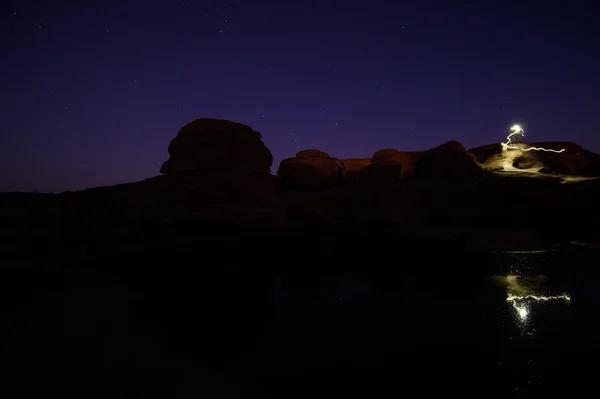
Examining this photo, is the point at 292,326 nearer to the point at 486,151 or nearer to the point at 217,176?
the point at 217,176

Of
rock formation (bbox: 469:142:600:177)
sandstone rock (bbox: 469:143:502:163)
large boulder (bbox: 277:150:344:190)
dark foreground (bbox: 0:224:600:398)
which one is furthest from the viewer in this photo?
sandstone rock (bbox: 469:143:502:163)

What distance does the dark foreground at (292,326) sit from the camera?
465 centimetres

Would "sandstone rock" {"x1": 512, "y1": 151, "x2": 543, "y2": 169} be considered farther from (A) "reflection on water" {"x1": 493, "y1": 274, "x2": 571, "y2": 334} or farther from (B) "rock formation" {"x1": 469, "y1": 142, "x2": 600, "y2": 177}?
(A) "reflection on water" {"x1": 493, "y1": 274, "x2": 571, "y2": 334}

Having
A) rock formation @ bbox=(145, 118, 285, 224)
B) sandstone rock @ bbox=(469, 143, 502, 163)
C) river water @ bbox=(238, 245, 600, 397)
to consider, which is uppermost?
sandstone rock @ bbox=(469, 143, 502, 163)

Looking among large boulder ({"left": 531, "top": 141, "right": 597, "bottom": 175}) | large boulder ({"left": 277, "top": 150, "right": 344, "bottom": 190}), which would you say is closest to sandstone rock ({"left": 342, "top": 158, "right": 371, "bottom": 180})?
large boulder ({"left": 277, "top": 150, "right": 344, "bottom": 190})

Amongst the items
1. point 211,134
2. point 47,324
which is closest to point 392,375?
point 47,324

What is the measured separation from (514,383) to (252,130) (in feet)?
62.3

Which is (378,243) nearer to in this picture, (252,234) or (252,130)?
(252,234)

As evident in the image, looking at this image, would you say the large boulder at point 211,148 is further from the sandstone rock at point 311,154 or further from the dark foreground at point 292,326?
the sandstone rock at point 311,154

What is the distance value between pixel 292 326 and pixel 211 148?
15.0m

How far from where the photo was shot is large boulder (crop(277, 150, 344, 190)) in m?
33.0

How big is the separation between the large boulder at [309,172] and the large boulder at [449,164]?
999 cm

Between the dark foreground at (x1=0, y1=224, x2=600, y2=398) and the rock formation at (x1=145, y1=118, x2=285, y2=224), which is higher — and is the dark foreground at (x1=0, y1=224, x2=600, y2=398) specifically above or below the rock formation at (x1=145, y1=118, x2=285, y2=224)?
below

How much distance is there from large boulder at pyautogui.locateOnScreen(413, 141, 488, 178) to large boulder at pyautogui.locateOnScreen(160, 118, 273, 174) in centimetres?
2150
